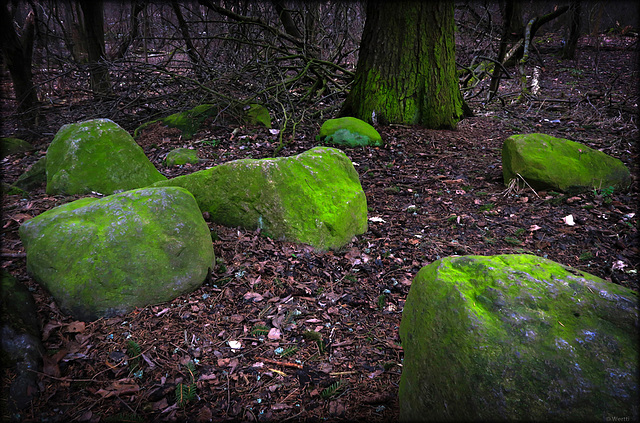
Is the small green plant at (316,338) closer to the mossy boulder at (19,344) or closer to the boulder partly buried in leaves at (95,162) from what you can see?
the mossy boulder at (19,344)

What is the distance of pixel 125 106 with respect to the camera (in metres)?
6.09

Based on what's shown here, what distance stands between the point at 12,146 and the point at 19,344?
18.6 feet

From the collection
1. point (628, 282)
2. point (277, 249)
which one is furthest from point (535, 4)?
point (277, 249)

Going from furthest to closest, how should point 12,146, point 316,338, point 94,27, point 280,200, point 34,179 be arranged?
point 94,27 < point 12,146 < point 34,179 < point 280,200 < point 316,338

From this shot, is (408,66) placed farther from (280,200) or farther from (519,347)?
(519,347)

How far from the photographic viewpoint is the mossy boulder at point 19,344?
5.82 ft

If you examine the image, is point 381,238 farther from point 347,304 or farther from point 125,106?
point 125,106

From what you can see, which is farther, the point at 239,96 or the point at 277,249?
the point at 239,96

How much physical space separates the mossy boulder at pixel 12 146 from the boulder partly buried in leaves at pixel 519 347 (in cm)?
713

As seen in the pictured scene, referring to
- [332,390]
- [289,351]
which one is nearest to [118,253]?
[289,351]

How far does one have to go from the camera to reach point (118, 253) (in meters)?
2.36

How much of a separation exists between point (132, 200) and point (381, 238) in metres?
2.19

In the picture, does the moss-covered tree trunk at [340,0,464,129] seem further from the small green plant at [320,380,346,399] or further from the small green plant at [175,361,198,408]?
the small green plant at [175,361,198,408]

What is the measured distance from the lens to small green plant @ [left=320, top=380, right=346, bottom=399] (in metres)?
1.85
